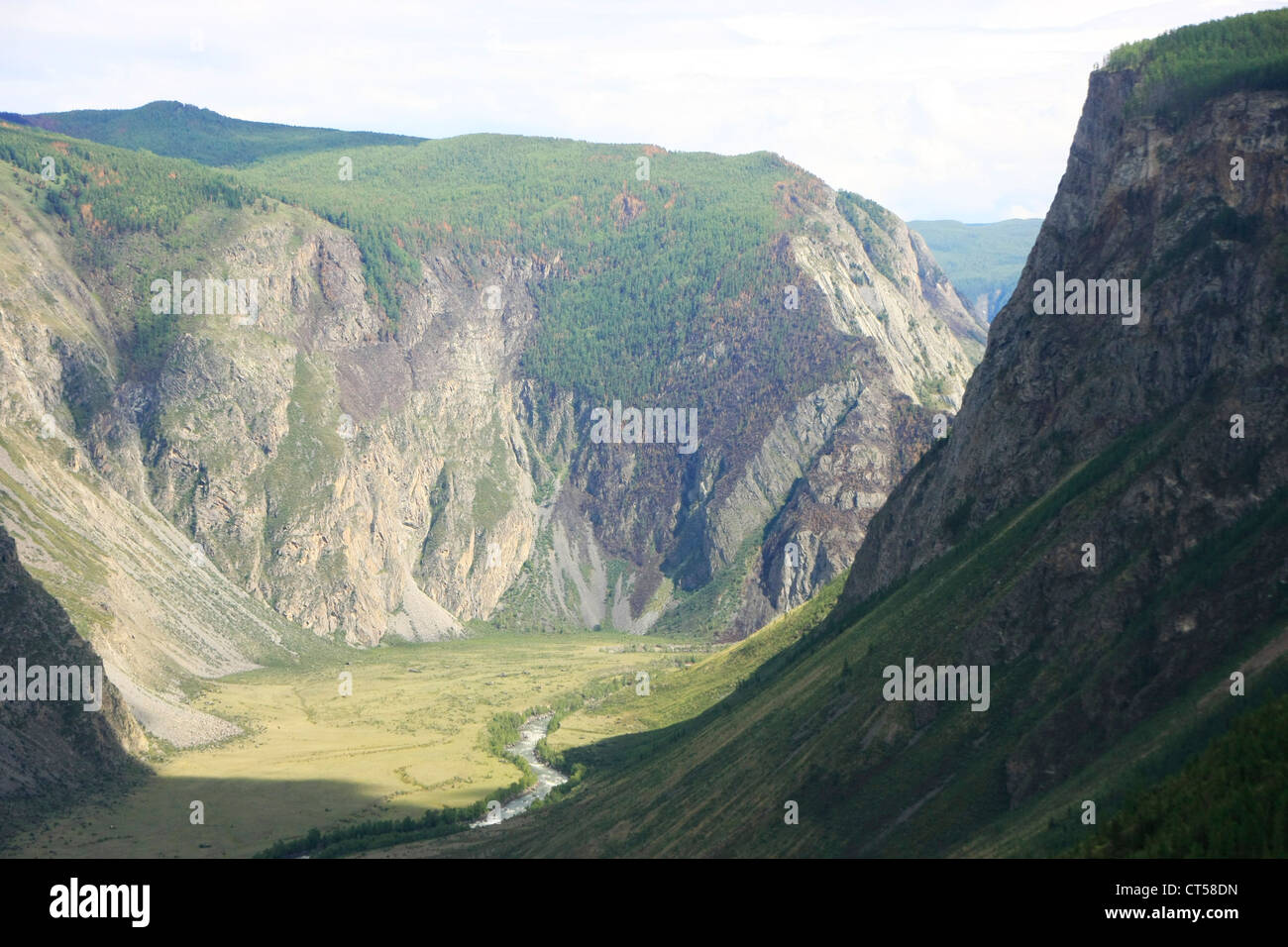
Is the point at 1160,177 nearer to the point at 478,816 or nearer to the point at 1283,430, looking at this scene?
the point at 1283,430

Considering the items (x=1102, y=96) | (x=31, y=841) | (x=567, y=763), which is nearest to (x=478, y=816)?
(x=567, y=763)

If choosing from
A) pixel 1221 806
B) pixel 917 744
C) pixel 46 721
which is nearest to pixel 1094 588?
pixel 917 744

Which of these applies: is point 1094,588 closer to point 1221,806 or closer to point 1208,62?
point 1221,806

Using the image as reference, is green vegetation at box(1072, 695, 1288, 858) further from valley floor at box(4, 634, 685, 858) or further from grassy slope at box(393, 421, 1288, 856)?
valley floor at box(4, 634, 685, 858)

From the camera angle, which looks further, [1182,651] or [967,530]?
[967,530]

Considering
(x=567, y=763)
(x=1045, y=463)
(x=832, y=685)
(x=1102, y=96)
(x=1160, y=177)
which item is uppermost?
(x=1102, y=96)

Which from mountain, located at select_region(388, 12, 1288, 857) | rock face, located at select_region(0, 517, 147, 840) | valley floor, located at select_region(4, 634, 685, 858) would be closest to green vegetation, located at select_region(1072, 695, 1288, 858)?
mountain, located at select_region(388, 12, 1288, 857)
